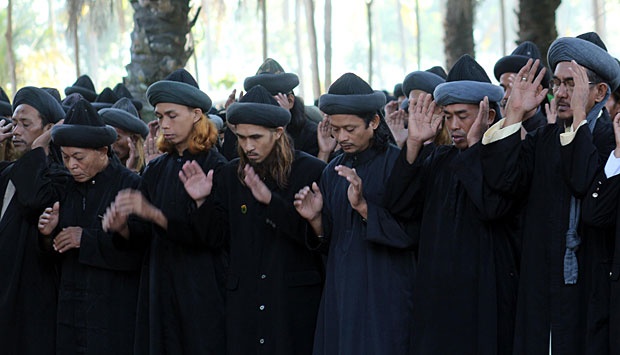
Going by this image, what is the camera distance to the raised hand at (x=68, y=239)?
261 inches

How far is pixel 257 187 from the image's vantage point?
6.02 meters

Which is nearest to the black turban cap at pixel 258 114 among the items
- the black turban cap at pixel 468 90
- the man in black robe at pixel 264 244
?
the man in black robe at pixel 264 244

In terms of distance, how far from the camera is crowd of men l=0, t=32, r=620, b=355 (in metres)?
5.23

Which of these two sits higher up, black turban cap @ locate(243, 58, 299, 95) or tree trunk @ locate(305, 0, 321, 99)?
tree trunk @ locate(305, 0, 321, 99)

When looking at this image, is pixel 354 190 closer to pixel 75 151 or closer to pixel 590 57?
pixel 590 57

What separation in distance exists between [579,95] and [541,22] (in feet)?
25.9

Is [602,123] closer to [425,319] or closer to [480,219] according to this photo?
[480,219]

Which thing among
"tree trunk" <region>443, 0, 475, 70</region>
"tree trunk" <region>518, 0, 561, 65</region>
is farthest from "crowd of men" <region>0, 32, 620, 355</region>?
"tree trunk" <region>443, 0, 475, 70</region>

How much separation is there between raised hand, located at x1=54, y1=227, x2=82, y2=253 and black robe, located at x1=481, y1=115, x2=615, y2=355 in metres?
2.73

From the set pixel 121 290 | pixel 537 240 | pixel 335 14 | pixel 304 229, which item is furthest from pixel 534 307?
pixel 335 14

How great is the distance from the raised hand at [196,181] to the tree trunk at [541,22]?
7.46m

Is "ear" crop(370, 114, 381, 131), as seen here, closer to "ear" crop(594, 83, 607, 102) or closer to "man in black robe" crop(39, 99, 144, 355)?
"ear" crop(594, 83, 607, 102)

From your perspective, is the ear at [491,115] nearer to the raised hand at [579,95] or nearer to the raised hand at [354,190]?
the raised hand at [579,95]

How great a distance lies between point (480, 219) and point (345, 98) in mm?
1130
